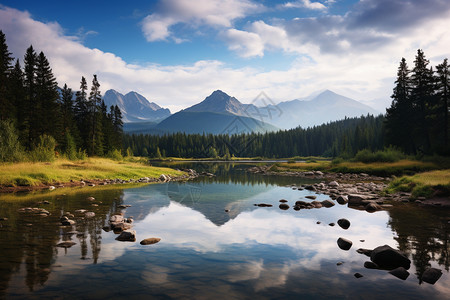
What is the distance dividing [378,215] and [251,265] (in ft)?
35.4

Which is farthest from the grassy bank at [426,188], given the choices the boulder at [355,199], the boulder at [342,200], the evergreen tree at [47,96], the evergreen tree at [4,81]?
the evergreen tree at [47,96]

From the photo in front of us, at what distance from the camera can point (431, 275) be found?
23.4 feet

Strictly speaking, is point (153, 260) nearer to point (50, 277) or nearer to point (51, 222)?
point (50, 277)

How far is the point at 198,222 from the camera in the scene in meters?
13.8

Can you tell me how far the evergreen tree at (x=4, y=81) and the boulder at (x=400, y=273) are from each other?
144 ft

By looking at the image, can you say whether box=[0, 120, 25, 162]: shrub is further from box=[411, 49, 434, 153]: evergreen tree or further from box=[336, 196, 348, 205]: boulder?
box=[411, 49, 434, 153]: evergreen tree

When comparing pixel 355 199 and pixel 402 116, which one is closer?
pixel 355 199

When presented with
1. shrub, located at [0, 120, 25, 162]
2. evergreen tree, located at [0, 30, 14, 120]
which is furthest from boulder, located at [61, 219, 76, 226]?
evergreen tree, located at [0, 30, 14, 120]

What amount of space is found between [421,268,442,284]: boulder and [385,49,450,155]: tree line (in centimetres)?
4351

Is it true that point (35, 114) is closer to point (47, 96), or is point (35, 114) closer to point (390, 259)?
point (47, 96)

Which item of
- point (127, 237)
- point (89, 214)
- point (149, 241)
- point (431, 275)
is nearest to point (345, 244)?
point (431, 275)

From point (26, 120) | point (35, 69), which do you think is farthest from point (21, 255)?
point (35, 69)

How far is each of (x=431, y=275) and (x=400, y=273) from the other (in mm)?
717

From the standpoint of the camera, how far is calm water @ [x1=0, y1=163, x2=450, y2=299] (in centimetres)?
643
